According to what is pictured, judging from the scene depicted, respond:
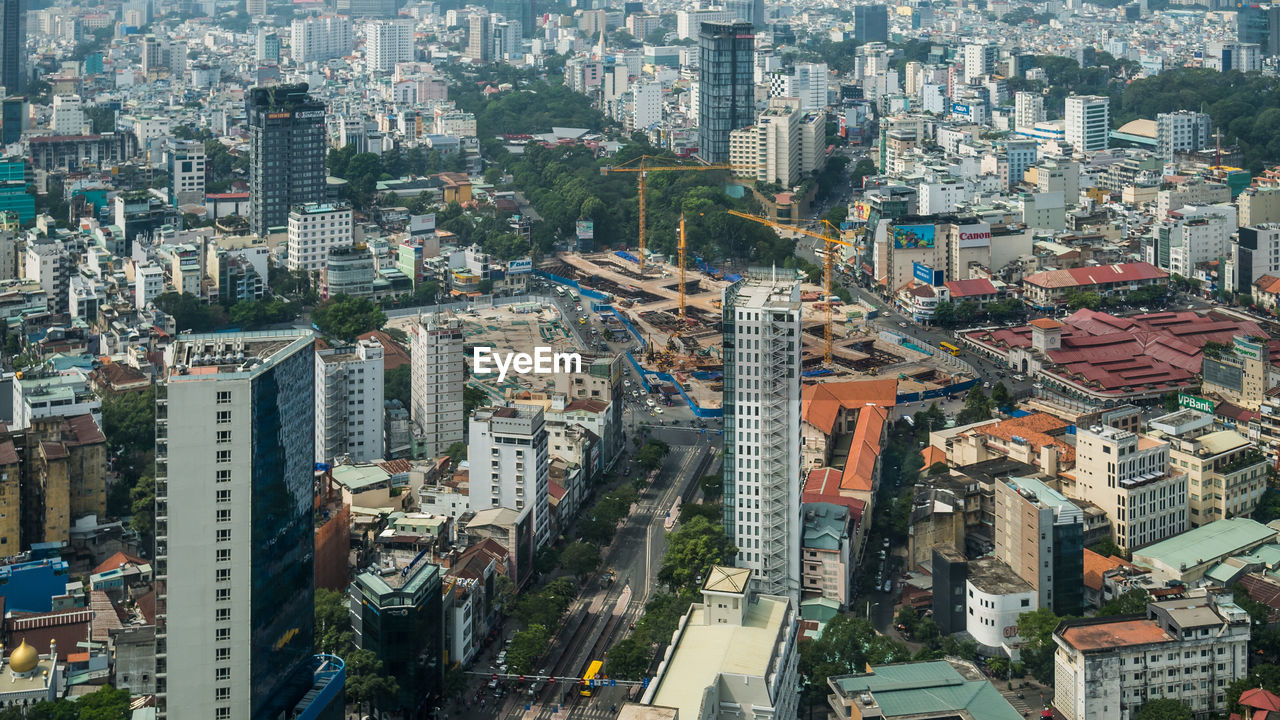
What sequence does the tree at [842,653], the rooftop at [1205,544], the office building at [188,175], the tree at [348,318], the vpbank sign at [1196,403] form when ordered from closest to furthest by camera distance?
the tree at [842,653] → the rooftop at [1205,544] → the vpbank sign at [1196,403] → the tree at [348,318] → the office building at [188,175]

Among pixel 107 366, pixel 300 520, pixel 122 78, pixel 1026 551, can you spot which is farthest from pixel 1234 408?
pixel 122 78

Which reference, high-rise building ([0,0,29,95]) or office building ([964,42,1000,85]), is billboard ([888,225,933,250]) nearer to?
office building ([964,42,1000,85])

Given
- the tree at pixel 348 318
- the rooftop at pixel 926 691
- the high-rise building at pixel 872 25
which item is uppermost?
the high-rise building at pixel 872 25

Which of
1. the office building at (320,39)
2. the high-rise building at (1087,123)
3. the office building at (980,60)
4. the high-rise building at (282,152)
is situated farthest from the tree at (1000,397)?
the office building at (320,39)

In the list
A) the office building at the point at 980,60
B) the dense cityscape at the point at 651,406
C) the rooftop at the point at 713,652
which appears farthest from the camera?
the office building at the point at 980,60

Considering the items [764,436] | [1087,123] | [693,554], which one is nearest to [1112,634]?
[764,436]

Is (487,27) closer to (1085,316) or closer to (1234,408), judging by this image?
(1085,316)

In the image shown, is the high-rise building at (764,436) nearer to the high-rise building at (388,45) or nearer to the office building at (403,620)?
the office building at (403,620)
